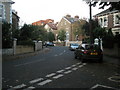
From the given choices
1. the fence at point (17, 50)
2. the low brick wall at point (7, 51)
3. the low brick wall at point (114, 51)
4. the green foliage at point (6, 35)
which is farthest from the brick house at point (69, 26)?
the green foliage at point (6, 35)

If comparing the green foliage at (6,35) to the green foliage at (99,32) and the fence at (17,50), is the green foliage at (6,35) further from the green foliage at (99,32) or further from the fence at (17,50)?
the green foliage at (99,32)

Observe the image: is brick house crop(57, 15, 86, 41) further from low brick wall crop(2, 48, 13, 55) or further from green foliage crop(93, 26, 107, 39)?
low brick wall crop(2, 48, 13, 55)

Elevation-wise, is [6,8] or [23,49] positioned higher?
[6,8]

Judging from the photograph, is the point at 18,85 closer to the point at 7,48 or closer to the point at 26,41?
the point at 7,48

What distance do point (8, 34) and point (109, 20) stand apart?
18.0 m

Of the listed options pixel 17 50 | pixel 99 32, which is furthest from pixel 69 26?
pixel 17 50

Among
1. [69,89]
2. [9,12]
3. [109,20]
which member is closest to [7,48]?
[9,12]

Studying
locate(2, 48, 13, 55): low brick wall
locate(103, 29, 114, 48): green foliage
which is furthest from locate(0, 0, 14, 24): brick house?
locate(103, 29, 114, 48): green foliage

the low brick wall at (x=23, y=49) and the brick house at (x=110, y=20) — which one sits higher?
the brick house at (x=110, y=20)

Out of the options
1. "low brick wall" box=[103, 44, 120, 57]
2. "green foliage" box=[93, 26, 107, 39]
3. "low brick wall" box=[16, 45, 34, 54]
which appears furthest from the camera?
"low brick wall" box=[16, 45, 34, 54]

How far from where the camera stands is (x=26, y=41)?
2444cm

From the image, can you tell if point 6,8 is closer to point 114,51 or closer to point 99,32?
point 99,32

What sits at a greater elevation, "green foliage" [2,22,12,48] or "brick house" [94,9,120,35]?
"brick house" [94,9,120,35]

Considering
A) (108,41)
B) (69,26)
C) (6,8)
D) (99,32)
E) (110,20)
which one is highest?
(69,26)
